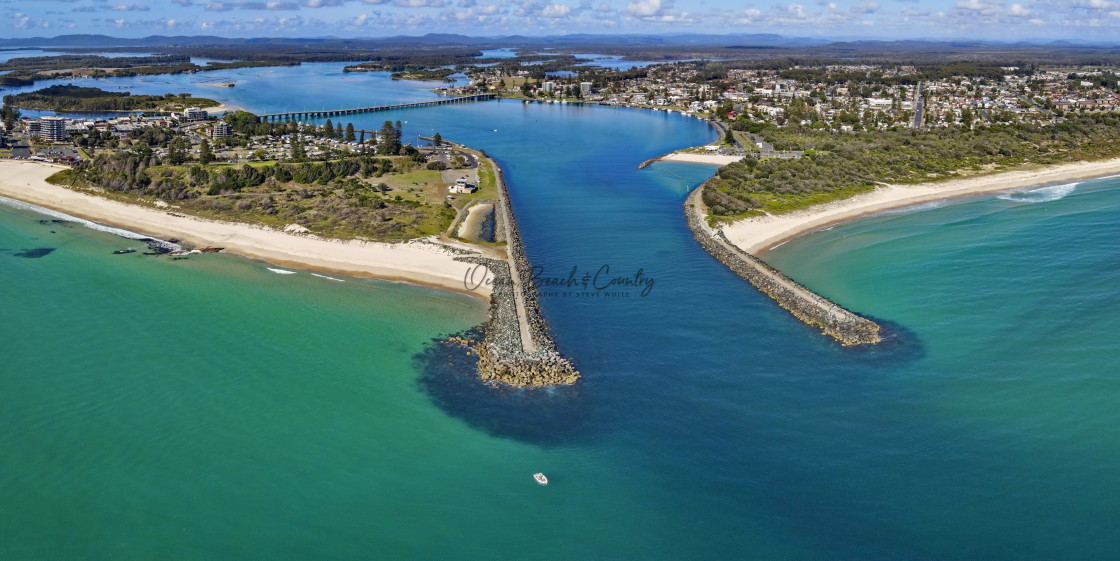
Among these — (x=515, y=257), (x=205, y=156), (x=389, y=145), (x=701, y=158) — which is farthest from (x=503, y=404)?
(x=701, y=158)

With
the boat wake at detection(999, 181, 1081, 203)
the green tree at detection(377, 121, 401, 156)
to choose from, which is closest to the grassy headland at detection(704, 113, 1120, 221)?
the boat wake at detection(999, 181, 1081, 203)

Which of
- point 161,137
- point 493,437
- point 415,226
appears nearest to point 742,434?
point 493,437

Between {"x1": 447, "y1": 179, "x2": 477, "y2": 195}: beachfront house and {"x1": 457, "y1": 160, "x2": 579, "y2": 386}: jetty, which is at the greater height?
{"x1": 447, "y1": 179, "x2": 477, "y2": 195}: beachfront house

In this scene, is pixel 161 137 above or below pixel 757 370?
above

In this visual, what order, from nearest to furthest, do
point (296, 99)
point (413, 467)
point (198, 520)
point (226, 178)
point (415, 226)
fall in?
point (198, 520) → point (413, 467) → point (415, 226) → point (226, 178) → point (296, 99)

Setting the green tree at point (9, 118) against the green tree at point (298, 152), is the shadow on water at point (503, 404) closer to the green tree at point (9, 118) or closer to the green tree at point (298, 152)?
the green tree at point (298, 152)

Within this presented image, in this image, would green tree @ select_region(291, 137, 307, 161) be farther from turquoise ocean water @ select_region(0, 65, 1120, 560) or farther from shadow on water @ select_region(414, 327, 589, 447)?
shadow on water @ select_region(414, 327, 589, 447)

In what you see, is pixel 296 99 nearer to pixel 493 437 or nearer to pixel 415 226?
pixel 415 226
